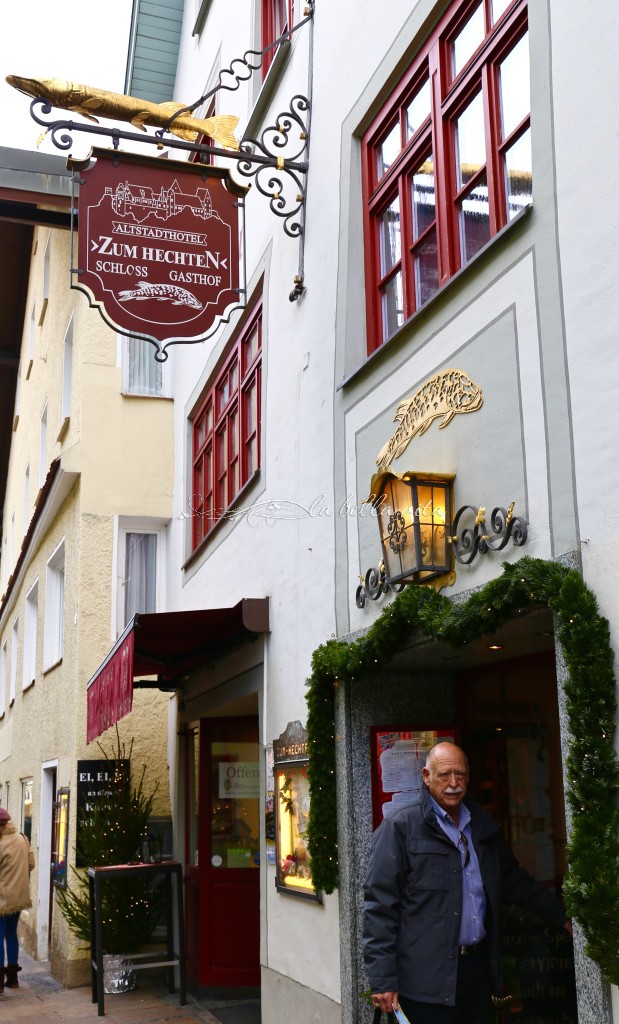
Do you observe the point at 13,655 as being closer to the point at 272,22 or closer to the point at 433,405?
the point at 272,22

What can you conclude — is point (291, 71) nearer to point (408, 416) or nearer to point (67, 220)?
point (408, 416)

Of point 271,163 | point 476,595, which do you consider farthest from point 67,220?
point 476,595

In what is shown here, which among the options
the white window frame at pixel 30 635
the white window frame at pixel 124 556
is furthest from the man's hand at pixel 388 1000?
the white window frame at pixel 30 635

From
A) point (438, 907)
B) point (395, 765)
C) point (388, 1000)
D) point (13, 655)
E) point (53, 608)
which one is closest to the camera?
point (388, 1000)

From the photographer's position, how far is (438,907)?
4.61m

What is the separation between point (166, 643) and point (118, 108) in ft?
13.6

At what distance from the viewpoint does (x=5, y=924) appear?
10992 mm

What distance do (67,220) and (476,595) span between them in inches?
411

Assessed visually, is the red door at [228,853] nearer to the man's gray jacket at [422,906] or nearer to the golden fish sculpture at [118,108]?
the golden fish sculpture at [118,108]

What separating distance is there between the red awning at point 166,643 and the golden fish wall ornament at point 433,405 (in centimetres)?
231

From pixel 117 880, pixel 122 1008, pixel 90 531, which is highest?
pixel 90 531

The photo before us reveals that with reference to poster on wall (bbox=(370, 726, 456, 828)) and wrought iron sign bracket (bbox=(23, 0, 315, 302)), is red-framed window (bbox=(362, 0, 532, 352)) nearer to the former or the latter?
wrought iron sign bracket (bbox=(23, 0, 315, 302))

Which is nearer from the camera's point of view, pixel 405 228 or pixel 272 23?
pixel 405 228

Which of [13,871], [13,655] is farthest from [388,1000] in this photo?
[13,655]
